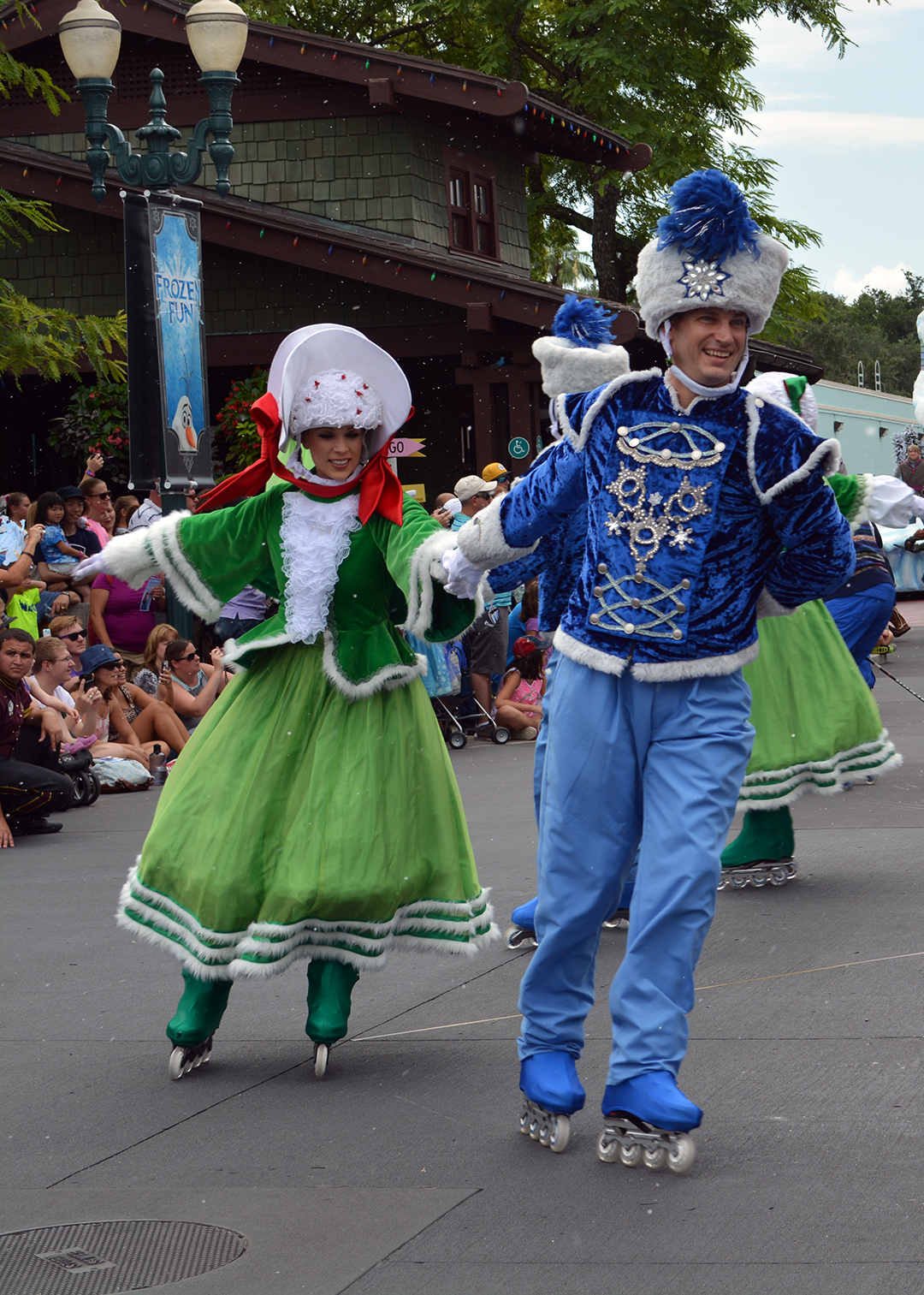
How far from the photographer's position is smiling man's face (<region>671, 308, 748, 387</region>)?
3.81 m

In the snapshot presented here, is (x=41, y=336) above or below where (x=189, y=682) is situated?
above

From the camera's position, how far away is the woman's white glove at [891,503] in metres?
5.72

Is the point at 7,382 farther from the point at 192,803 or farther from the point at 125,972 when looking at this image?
the point at 192,803

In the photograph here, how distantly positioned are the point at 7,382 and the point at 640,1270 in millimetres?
17566

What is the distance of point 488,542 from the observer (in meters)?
4.01

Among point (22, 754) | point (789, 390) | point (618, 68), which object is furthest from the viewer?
point (618, 68)

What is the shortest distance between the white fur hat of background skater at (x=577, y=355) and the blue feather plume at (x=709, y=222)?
4.68 ft

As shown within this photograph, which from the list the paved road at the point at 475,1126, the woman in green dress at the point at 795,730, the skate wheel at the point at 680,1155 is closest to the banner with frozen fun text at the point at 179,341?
the paved road at the point at 475,1126

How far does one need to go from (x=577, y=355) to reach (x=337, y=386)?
102cm

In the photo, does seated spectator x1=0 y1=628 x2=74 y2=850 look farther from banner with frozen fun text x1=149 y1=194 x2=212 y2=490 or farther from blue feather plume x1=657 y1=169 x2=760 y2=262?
blue feather plume x1=657 y1=169 x2=760 y2=262

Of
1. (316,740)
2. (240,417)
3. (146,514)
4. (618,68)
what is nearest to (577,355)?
(316,740)

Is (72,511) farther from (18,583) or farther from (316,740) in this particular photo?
(316,740)

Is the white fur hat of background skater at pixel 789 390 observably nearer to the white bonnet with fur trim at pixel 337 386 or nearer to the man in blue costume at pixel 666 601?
the white bonnet with fur trim at pixel 337 386

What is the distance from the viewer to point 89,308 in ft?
63.2
